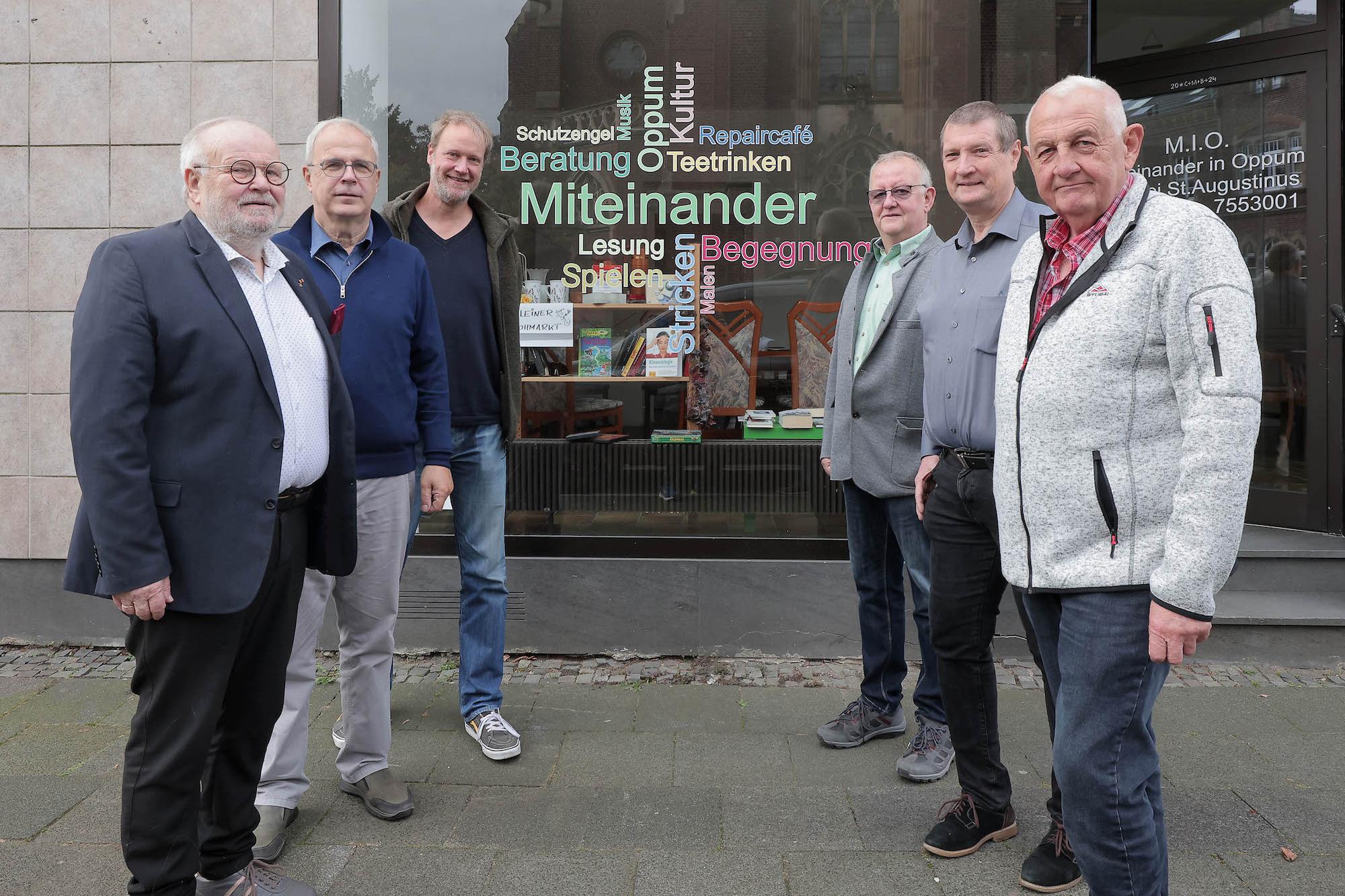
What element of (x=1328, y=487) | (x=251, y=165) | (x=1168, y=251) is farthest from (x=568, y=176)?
(x=1328, y=487)

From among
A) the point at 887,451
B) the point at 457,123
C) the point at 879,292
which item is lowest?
the point at 887,451

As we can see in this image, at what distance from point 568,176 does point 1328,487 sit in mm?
4400

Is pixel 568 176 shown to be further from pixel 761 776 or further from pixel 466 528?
pixel 761 776

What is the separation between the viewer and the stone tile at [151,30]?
18.0 ft

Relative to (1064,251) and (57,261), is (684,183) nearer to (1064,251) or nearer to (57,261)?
(57,261)

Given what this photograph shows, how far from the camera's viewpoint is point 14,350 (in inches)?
220

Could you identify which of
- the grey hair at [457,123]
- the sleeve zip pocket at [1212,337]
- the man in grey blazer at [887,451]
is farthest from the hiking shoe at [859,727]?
the grey hair at [457,123]

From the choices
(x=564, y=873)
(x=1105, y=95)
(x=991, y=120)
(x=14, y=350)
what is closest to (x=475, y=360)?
(x=564, y=873)

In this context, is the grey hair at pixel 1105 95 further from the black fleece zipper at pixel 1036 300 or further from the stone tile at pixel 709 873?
the stone tile at pixel 709 873

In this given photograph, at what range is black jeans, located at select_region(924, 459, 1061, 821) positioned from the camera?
10.9 feet

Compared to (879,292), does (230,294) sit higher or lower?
lower

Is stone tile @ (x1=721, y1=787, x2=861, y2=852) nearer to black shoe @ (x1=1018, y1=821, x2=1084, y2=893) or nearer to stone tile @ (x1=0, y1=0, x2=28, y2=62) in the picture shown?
black shoe @ (x1=1018, y1=821, x2=1084, y2=893)

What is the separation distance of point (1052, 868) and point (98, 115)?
17.6ft

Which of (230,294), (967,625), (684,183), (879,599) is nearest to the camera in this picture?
(230,294)
